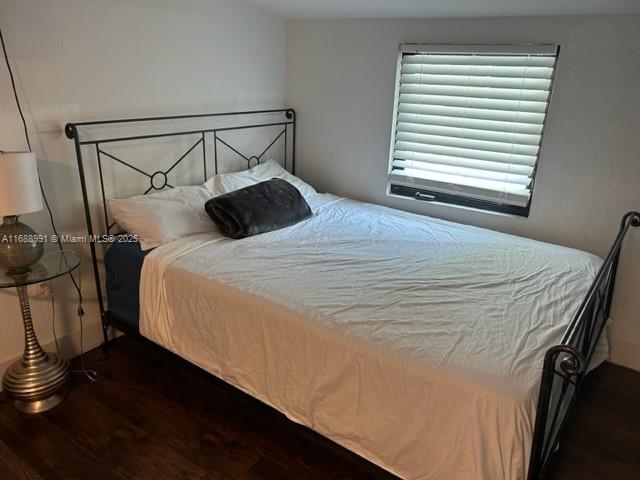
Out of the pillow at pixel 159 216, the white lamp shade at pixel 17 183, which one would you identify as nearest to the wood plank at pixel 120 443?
the pillow at pixel 159 216

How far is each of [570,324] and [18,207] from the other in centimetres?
205

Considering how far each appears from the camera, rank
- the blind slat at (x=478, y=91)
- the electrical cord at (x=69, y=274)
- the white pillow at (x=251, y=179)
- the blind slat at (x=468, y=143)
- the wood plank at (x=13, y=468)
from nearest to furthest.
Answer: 1. the wood plank at (x=13, y=468)
2. the electrical cord at (x=69, y=274)
3. the blind slat at (x=478, y=91)
4. the blind slat at (x=468, y=143)
5. the white pillow at (x=251, y=179)

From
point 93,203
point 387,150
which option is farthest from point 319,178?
point 93,203

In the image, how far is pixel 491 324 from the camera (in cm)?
176

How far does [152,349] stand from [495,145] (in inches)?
85.9

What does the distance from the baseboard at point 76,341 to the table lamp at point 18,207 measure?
573 mm

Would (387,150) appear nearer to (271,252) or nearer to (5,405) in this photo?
(271,252)

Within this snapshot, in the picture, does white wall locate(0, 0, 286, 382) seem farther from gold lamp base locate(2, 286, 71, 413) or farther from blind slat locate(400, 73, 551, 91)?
blind slat locate(400, 73, 551, 91)

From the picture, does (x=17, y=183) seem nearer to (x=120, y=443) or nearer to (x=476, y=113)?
(x=120, y=443)

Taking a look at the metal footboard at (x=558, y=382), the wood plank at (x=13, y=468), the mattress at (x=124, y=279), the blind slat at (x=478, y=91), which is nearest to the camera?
the metal footboard at (x=558, y=382)

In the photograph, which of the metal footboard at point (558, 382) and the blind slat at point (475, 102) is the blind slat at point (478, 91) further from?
the metal footboard at point (558, 382)

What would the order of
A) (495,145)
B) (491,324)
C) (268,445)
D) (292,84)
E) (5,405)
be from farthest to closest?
(292,84) → (495,145) → (5,405) → (268,445) → (491,324)

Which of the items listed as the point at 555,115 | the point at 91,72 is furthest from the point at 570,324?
the point at 91,72

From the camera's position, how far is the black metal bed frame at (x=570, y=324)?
1.35 metres
